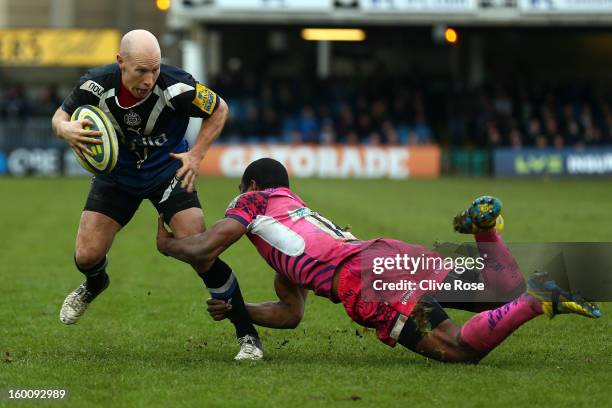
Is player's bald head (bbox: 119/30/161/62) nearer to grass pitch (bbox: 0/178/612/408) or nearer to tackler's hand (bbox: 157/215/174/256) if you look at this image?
tackler's hand (bbox: 157/215/174/256)

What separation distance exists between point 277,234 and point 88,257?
1.57 m

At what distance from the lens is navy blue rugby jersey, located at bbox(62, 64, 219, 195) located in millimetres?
7332

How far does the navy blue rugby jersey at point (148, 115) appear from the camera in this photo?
24.1 feet

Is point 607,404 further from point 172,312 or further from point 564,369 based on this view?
point 172,312

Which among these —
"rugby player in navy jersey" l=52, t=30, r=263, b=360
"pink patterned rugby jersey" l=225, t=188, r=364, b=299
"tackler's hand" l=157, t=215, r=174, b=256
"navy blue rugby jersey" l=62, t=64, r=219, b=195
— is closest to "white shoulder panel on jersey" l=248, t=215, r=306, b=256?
"pink patterned rugby jersey" l=225, t=188, r=364, b=299

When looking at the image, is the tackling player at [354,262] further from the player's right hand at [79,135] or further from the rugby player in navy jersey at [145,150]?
the player's right hand at [79,135]

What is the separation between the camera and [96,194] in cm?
774

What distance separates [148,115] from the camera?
7418 mm

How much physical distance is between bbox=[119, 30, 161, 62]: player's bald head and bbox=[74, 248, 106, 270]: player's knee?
4.63ft

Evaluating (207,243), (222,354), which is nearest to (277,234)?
(207,243)

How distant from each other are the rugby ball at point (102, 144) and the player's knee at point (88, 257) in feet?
2.11

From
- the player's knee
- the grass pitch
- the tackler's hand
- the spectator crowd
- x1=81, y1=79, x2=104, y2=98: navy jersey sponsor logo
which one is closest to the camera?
the grass pitch

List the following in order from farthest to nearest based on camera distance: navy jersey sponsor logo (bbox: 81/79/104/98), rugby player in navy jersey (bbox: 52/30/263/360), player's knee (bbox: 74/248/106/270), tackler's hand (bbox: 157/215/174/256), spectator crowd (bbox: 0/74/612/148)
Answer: spectator crowd (bbox: 0/74/612/148)
player's knee (bbox: 74/248/106/270)
navy jersey sponsor logo (bbox: 81/79/104/98)
rugby player in navy jersey (bbox: 52/30/263/360)
tackler's hand (bbox: 157/215/174/256)

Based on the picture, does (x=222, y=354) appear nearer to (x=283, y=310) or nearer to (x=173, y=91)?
(x=283, y=310)
